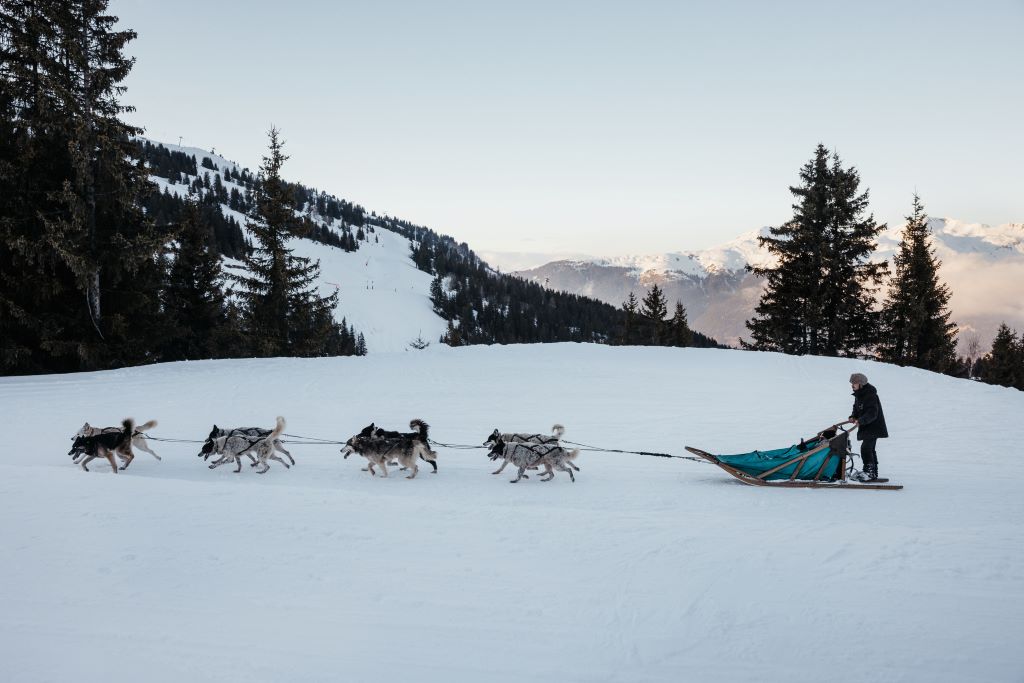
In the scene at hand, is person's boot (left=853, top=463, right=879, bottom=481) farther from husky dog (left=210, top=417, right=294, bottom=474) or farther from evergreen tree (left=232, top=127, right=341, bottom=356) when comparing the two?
evergreen tree (left=232, top=127, right=341, bottom=356)

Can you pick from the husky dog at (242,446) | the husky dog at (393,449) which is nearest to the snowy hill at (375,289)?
the husky dog at (242,446)

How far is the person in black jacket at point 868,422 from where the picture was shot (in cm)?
909

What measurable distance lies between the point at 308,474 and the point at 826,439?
9.34m

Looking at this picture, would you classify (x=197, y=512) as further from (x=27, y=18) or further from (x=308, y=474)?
(x=27, y=18)

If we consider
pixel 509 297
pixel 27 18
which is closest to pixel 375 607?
pixel 27 18

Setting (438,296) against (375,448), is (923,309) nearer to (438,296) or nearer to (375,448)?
(375,448)

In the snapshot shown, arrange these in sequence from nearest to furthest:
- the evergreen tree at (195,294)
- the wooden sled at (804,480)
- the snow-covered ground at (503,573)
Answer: the snow-covered ground at (503,573) → the wooden sled at (804,480) → the evergreen tree at (195,294)

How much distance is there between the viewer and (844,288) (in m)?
30.8

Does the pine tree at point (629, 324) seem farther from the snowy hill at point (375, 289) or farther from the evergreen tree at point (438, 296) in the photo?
the evergreen tree at point (438, 296)

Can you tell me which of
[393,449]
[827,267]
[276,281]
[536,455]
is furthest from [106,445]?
[827,267]

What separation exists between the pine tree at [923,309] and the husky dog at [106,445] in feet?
126

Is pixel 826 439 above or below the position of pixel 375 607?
above

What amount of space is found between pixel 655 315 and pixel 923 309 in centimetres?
2407

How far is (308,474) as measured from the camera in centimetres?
966
